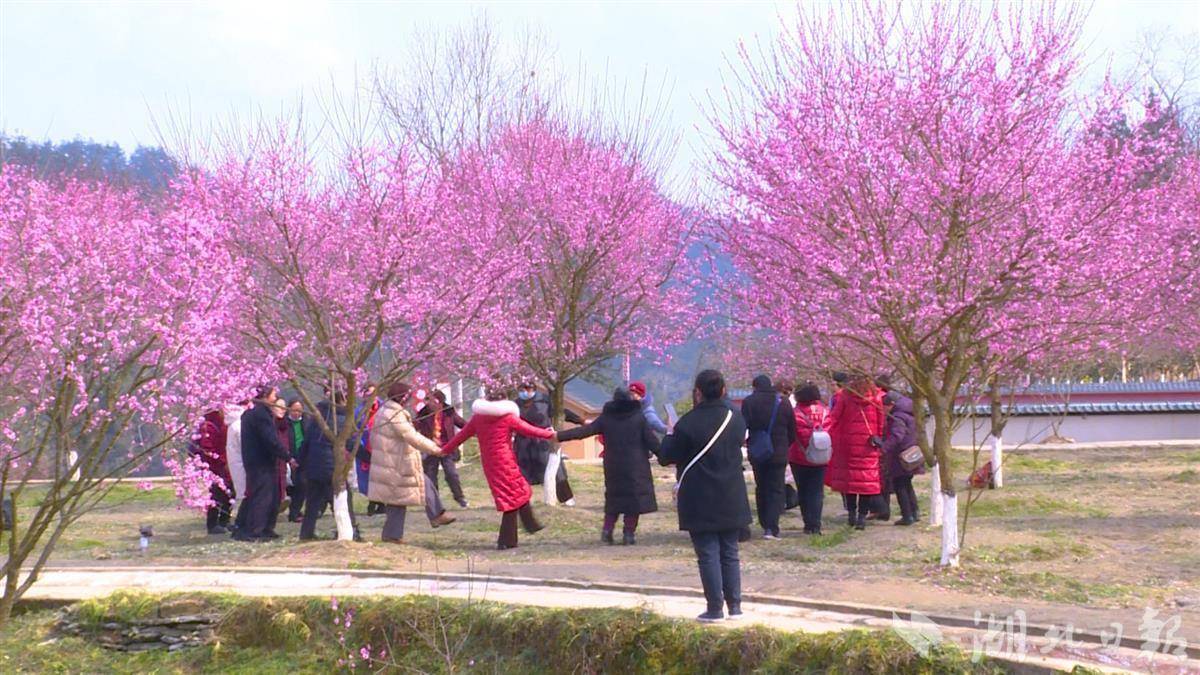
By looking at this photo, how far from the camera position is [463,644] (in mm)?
9711

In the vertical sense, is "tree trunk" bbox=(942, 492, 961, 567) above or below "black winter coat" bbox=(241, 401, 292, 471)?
below

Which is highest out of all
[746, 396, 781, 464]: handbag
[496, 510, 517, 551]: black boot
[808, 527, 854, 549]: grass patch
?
[746, 396, 781, 464]: handbag

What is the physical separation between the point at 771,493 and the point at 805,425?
805 mm

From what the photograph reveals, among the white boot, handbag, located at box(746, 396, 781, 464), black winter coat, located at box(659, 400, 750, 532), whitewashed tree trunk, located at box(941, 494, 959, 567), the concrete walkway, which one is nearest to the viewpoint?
the concrete walkway

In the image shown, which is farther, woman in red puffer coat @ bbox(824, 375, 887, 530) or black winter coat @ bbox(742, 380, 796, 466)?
woman in red puffer coat @ bbox(824, 375, 887, 530)

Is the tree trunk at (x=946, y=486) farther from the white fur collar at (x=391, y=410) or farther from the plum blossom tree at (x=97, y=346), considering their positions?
the plum blossom tree at (x=97, y=346)

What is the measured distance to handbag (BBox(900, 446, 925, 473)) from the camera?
1352 cm

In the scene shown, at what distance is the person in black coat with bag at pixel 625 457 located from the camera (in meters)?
13.3

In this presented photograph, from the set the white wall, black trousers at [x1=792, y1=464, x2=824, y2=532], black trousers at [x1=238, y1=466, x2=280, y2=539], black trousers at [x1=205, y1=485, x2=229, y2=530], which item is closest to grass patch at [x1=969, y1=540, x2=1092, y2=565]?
black trousers at [x1=792, y1=464, x2=824, y2=532]

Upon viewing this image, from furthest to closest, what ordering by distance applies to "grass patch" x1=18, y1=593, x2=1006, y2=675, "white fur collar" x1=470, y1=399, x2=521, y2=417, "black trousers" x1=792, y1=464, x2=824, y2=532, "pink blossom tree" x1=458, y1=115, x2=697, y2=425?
"pink blossom tree" x1=458, y1=115, x2=697, y2=425 < "black trousers" x1=792, y1=464, x2=824, y2=532 < "white fur collar" x1=470, y1=399, x2=521, y2=417 < "grass patch" x1=18, y1=593, x2=1006, y2=675

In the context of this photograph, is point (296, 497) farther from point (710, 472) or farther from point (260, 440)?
point (710, 472)

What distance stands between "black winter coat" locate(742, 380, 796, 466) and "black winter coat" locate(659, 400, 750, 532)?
421 centimetres

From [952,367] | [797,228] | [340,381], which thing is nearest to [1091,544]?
[952,367]

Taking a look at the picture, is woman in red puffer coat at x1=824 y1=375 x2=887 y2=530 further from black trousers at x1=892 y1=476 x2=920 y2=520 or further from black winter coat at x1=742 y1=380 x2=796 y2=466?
black winter coat at x1=742 y1=380 x2=796 y2=466
